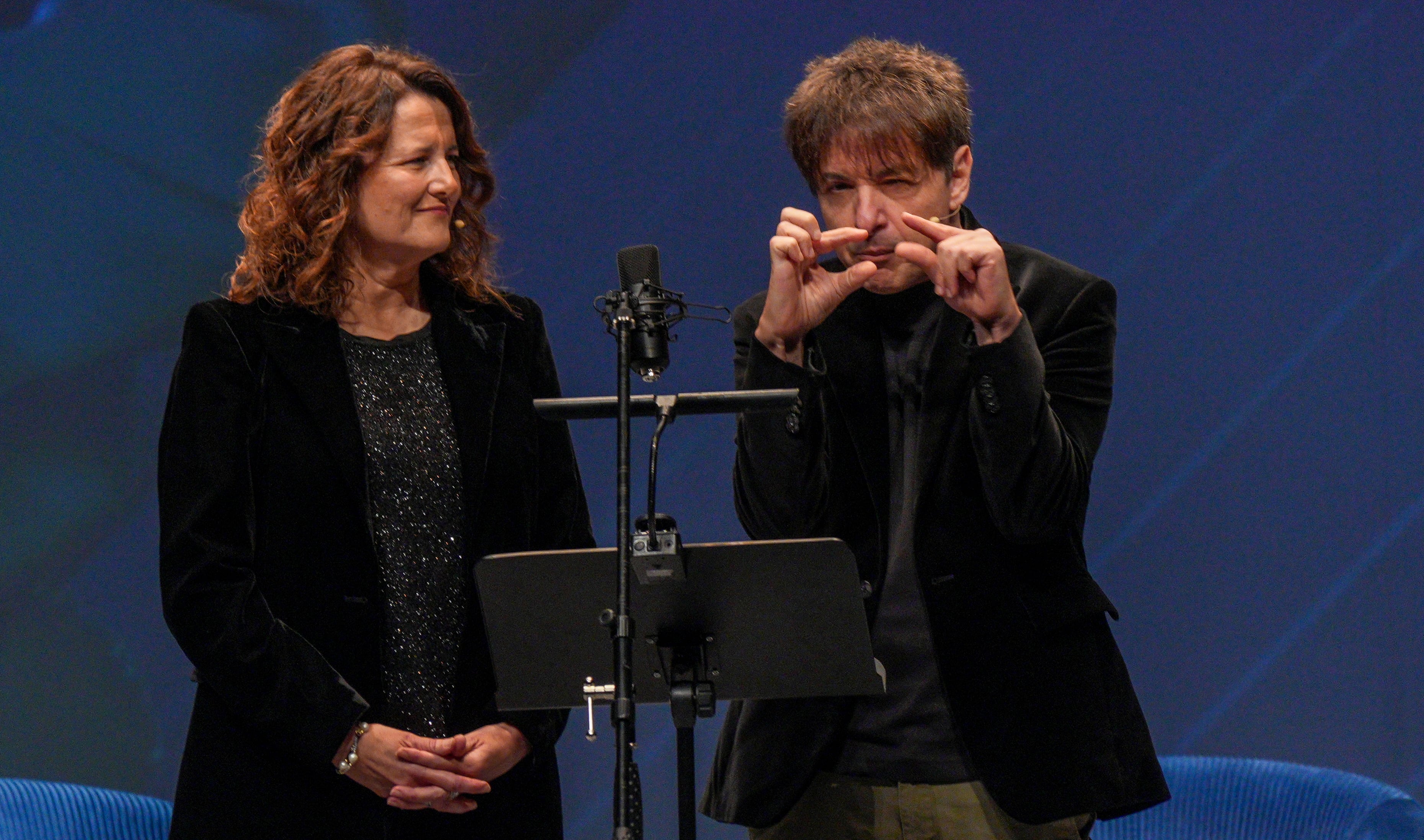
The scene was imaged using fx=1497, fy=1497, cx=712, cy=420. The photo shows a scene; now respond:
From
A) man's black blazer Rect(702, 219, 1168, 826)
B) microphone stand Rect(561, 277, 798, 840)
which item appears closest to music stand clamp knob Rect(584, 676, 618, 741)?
microphone stand Rect(561, 277, 798, 840)

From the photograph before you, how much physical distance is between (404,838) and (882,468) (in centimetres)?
88

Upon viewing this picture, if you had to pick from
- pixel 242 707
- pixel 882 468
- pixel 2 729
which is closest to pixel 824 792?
pixel 882 468

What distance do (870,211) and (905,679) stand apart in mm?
612

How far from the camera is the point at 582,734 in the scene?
3.90 m

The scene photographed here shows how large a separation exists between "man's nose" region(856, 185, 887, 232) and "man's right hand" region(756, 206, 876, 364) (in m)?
0.02

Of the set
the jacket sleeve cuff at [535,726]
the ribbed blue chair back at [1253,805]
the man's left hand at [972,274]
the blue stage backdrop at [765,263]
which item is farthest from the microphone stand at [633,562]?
the blue stage backdrop at [765,263]

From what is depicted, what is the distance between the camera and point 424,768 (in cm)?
210

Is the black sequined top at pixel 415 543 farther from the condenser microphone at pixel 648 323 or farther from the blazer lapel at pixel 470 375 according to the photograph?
the condenser microphone at pixel 648 323

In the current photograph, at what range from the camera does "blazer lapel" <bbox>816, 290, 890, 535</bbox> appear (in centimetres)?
195

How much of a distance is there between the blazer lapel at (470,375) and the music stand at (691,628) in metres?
0.54

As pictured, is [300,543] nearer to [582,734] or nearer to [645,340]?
[645,340]

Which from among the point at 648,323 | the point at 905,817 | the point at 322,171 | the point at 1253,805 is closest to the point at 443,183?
the point at 322,171

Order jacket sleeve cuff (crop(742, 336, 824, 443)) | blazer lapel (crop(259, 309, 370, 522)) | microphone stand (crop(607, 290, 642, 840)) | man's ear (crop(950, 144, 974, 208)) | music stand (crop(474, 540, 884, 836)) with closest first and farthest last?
microphone stand (crop(607, 290, 642, 840)) < music stand (crop(474, 540, 884, 836)) < jacket sleeve cuff (crop(742, 336, 824, 443)) < man's ear (crop(950, 144, 974, 208)) < blazer lapel (crop(259, 309, 370, 522))

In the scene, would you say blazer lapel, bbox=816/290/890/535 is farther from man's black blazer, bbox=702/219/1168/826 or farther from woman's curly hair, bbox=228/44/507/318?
woman's curly hair, bbox=228/44/507/318
